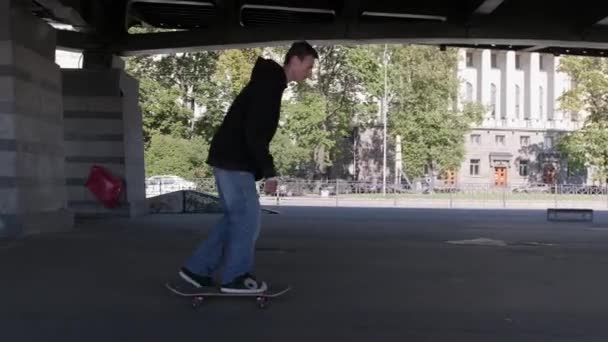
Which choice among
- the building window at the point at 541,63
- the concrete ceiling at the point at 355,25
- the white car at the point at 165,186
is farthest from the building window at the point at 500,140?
the concrete ceiling at the point at 355,25

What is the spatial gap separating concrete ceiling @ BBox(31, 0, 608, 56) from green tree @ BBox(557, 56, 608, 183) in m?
41.0

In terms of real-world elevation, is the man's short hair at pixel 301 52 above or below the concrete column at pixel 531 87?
below

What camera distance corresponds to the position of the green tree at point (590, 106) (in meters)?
Result: 58.3

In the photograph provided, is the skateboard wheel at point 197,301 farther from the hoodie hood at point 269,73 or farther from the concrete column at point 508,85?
the concrete column at point 508,85

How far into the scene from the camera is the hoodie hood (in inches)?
235

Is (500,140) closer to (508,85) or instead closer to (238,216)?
(508,85)

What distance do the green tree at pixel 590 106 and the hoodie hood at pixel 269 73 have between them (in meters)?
56.7

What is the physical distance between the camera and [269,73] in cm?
599

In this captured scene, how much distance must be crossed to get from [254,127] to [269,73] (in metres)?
0.49

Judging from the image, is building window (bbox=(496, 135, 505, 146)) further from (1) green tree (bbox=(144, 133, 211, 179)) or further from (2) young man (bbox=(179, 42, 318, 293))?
(2) young man (bbox=(179, 42, 318, 293))

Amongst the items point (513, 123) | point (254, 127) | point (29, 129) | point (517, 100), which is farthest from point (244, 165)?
point (517, 100)

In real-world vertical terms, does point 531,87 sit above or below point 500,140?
above

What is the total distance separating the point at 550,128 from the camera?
246ft

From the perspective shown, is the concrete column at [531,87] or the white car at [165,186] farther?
the concrete column at [531,87]
